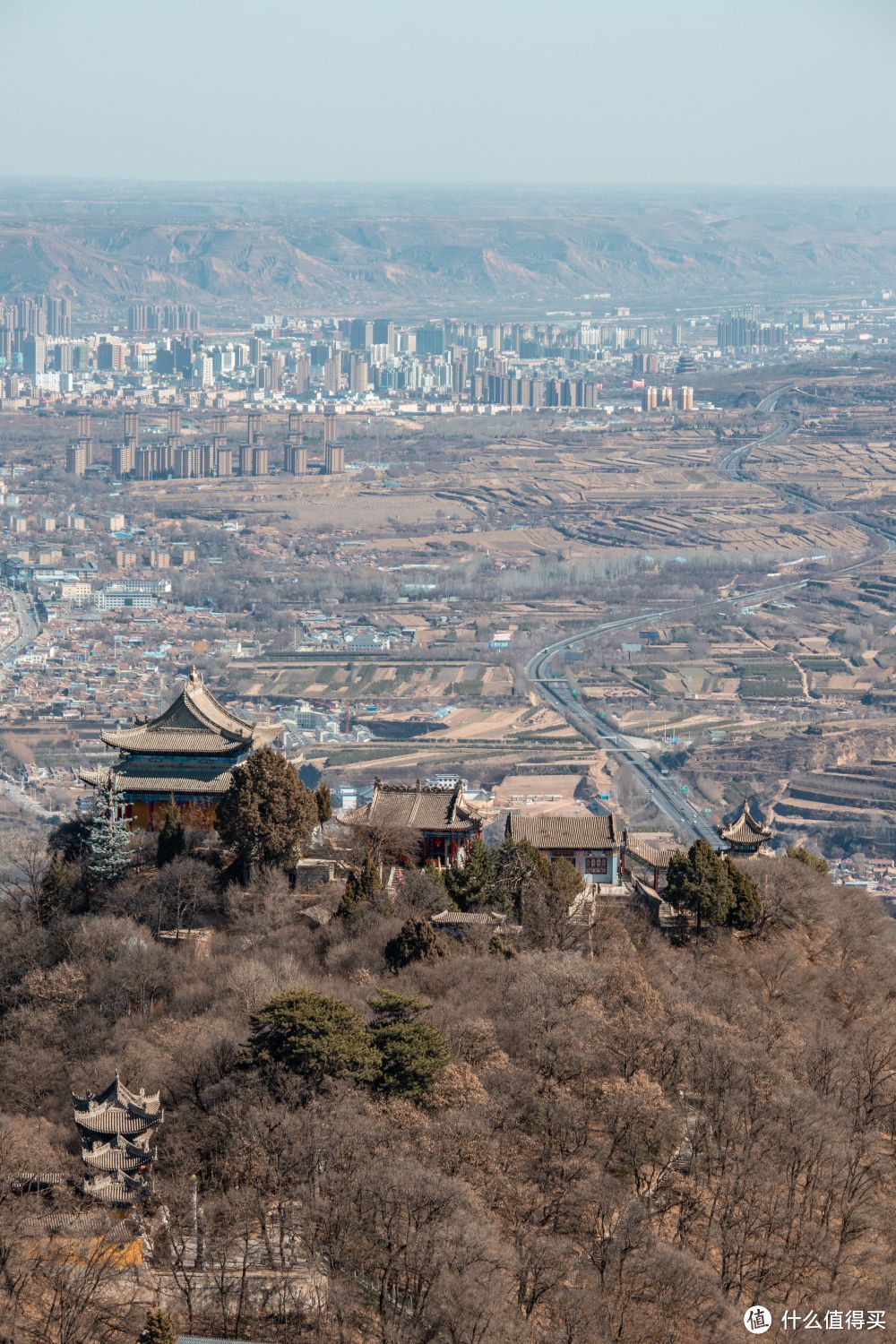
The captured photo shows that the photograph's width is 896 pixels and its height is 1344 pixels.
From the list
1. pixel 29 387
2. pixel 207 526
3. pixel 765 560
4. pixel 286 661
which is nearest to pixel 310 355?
pixel 29 387

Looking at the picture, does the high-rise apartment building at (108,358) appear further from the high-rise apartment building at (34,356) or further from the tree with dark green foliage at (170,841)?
the tree with dark green foliage at (170,841)

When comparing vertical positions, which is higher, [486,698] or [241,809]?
[241,809]

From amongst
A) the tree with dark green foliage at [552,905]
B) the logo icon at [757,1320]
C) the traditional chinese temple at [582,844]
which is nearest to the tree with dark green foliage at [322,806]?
the traditional chinese temple at [582,844]

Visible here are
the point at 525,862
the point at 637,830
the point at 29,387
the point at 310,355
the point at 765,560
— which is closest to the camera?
the point at 525,862

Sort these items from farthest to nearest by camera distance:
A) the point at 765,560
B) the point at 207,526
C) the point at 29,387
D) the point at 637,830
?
1. the point at 29,387
2. the point at 207,526
3. the point at 765,560
4. the point at 637,830

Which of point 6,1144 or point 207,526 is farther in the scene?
point 207,526

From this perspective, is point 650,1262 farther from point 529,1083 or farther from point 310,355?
point 310,355
